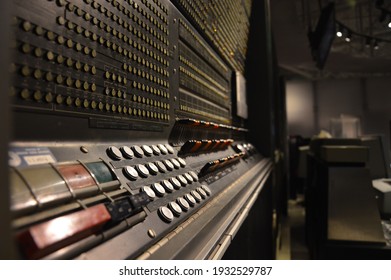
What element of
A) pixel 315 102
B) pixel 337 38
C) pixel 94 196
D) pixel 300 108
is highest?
pixel 337 38

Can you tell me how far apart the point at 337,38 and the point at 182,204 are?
709 cm

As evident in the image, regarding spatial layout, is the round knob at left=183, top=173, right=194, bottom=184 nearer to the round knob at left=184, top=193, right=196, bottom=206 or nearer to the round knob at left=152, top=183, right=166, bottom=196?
the round knob at left=184, top=193, right=196, bottom=206

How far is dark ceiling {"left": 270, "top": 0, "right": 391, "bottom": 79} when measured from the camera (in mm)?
4859

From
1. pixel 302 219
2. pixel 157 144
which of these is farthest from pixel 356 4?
pixel 157 144

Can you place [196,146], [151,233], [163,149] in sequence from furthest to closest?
[196,146], [163,149], [151,233]

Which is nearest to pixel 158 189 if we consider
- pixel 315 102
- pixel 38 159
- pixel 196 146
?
pixel 38 159

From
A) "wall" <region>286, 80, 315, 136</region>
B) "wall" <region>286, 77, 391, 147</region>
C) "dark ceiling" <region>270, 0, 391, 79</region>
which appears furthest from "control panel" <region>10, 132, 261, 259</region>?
"wall" <region>286, 80, 315, 136</region>

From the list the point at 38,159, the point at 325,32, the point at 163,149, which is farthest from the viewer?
the point at 325,32

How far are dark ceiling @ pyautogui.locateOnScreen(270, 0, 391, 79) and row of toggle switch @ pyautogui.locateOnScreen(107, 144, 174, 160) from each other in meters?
3.01

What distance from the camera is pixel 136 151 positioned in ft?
3.21

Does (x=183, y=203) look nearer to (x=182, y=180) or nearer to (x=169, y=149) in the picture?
(x=182, y=180)

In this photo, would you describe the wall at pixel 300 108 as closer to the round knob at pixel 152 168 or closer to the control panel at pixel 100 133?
the control panel at pixel 100 133

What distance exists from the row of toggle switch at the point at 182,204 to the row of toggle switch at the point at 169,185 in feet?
0.13
